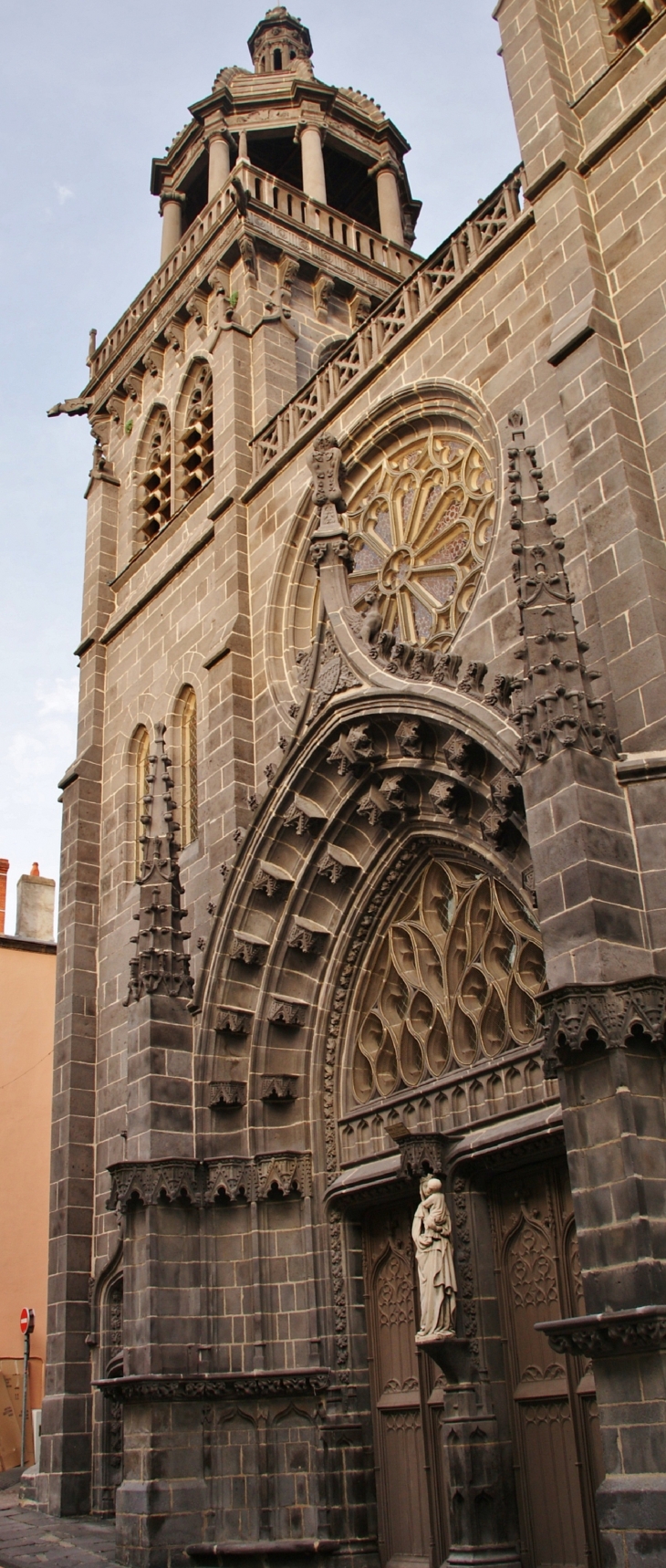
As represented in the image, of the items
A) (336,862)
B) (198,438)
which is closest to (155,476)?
(198,438)

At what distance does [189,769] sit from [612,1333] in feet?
34.8

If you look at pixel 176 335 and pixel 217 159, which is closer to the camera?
pixel 176 335

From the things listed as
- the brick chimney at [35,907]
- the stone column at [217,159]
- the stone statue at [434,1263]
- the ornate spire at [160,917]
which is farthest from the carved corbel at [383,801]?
the brick chimney at [35,907]

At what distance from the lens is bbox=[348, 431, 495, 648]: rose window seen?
1321 centimetres

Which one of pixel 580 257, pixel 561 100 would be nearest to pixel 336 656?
pixel 580 257

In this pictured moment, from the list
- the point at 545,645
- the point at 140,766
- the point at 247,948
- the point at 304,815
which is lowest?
the point at 247,948

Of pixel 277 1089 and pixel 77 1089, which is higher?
pixel 77 1089

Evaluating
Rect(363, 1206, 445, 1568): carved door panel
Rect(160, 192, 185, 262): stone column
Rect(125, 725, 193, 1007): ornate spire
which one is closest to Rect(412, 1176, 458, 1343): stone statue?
Rect(363, 1206, 445, 1568): carved door panel

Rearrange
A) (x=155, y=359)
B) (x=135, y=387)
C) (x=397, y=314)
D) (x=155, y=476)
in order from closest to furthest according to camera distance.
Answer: (x=397, y=314), (x=155, y=476), (x=155, y=359), (x=135, y=387)

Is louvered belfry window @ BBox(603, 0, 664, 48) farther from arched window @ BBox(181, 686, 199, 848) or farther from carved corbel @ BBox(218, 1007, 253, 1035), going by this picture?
carved corbel @ BBox(218, 1007, 253, 1035)

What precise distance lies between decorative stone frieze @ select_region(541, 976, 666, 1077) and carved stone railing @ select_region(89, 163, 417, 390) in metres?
14.9

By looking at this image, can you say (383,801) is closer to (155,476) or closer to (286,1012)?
(286,1012)

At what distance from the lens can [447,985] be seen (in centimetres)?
1241

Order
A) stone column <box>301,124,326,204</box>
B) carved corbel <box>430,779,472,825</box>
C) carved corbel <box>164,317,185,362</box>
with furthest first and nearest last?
stone column <box>301,124,326,204</box>, carved corbel <box>164,317,185,362</box>, carved corbel <box>430,779,472,825</box>
